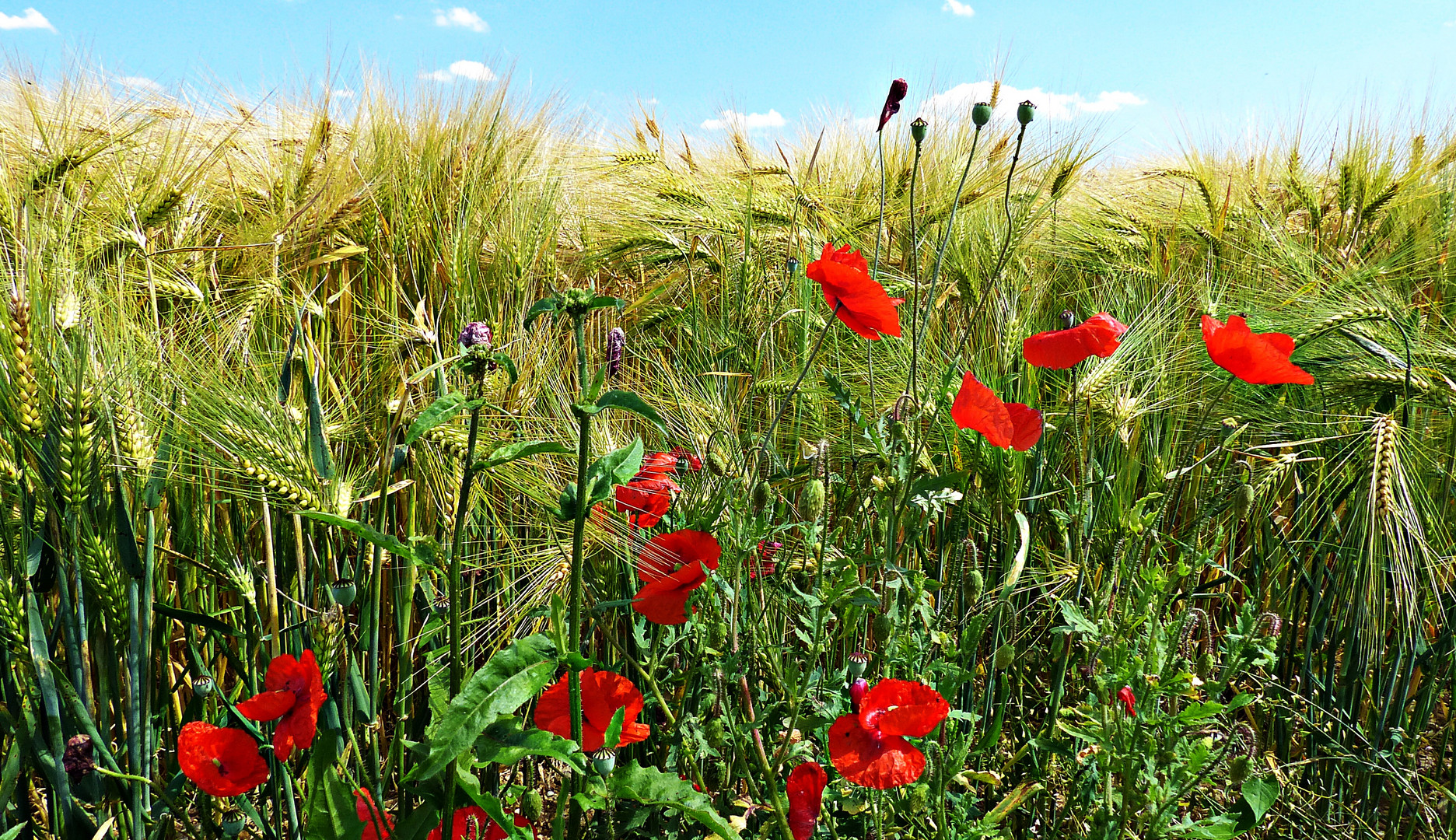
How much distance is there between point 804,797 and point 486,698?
14.6 inches

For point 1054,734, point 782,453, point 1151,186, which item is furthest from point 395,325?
point 1151,186

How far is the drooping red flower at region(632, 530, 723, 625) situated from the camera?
0.85 m

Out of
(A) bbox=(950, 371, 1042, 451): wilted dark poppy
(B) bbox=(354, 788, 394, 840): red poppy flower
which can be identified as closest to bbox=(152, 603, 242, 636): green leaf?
(B) bbox=(354, 788, 394, 840): red poppy flower

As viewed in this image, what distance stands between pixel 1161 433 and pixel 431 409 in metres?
1.28

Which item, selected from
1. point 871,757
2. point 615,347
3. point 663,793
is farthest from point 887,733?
point 615,347

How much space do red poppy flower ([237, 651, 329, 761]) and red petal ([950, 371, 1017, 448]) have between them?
650mm

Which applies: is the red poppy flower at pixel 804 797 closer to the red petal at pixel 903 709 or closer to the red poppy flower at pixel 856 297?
the red petal at pixel 903 709

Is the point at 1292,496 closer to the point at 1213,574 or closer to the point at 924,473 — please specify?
the point at 1213,574

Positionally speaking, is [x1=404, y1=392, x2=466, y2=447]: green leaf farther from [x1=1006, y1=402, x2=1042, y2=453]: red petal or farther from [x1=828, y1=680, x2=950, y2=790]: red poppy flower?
[x1=1006, y1=402, x2=1042, y2=453]: red petal

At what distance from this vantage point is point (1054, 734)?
43.4 inches

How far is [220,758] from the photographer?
0.89 meters

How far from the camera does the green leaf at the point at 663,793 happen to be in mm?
758

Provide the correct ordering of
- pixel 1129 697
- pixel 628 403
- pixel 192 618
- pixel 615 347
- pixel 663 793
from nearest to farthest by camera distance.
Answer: pixel 628 403, pixel 663 793, pixel 192 618, pixel 1129 697, pixel 615 347

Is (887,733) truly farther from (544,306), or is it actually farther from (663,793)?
(544,306)
